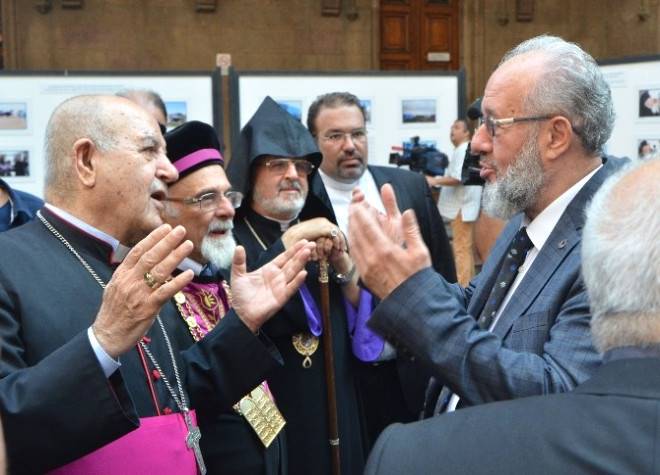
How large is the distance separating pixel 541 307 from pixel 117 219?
118 cm

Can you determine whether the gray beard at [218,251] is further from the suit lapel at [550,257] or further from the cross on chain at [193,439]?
the suit lapel at [550,257]

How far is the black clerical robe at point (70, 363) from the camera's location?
1.83 m

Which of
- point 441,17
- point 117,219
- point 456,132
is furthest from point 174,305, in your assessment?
point 441,17

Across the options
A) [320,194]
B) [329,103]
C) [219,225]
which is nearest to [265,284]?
[219,225]

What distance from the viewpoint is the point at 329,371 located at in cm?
322

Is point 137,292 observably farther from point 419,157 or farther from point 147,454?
point 419,157

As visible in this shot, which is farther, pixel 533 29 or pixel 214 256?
pixel 533 29

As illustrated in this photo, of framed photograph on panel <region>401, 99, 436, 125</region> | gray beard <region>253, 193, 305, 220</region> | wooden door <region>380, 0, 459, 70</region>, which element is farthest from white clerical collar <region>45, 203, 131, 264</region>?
wooden door <region>380, 0, 459, 70</region>

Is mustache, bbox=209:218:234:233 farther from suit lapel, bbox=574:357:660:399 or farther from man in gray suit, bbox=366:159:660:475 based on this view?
suit lapel, bbox=574:357:660:399

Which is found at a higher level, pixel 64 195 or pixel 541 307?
pixel 64 195

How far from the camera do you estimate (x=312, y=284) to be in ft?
11.1

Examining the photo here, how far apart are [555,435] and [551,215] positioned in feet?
3.42

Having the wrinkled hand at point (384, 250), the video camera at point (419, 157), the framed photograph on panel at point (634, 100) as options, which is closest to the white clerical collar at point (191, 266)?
the wrinkled hand at point (384, 250)

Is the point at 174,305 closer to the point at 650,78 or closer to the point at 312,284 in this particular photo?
the point at 312,284
